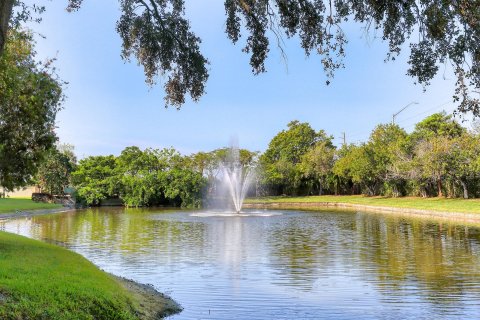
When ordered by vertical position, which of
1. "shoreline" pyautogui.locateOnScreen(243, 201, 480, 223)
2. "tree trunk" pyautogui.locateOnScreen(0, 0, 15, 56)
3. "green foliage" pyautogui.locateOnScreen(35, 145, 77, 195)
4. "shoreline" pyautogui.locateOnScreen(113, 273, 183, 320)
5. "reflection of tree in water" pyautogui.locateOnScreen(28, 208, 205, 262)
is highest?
"green foliage" pyautogui.locateOnScreen(35, 145, 77, 195)

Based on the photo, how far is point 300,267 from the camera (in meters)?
15.5

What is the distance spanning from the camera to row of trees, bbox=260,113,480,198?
150ft

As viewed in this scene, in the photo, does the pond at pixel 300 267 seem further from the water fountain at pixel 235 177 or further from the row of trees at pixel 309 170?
the water fountain at pixel 235 177

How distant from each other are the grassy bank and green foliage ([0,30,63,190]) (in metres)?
3.58

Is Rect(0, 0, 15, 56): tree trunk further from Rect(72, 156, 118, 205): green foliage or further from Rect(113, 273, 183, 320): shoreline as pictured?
Rect(72, 156, 118, 205): green foliage

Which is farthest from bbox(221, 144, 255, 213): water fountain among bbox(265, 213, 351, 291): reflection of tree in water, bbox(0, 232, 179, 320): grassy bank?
bbox(0, 232, 179, 320): grassy bank

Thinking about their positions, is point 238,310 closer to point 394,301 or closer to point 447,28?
point 394,301

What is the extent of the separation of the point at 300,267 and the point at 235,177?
139 feet

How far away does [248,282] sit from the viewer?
43.1ft

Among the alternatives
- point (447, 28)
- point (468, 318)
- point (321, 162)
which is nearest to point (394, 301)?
point (468, 318)

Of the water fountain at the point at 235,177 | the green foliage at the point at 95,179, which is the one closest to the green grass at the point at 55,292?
the water fountain at the point at 235,177

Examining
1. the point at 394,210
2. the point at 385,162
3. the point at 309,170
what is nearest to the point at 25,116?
the point at 394,210

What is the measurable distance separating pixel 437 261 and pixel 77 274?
12.0 meters

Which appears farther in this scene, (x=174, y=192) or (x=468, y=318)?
(x=174, y=192)
